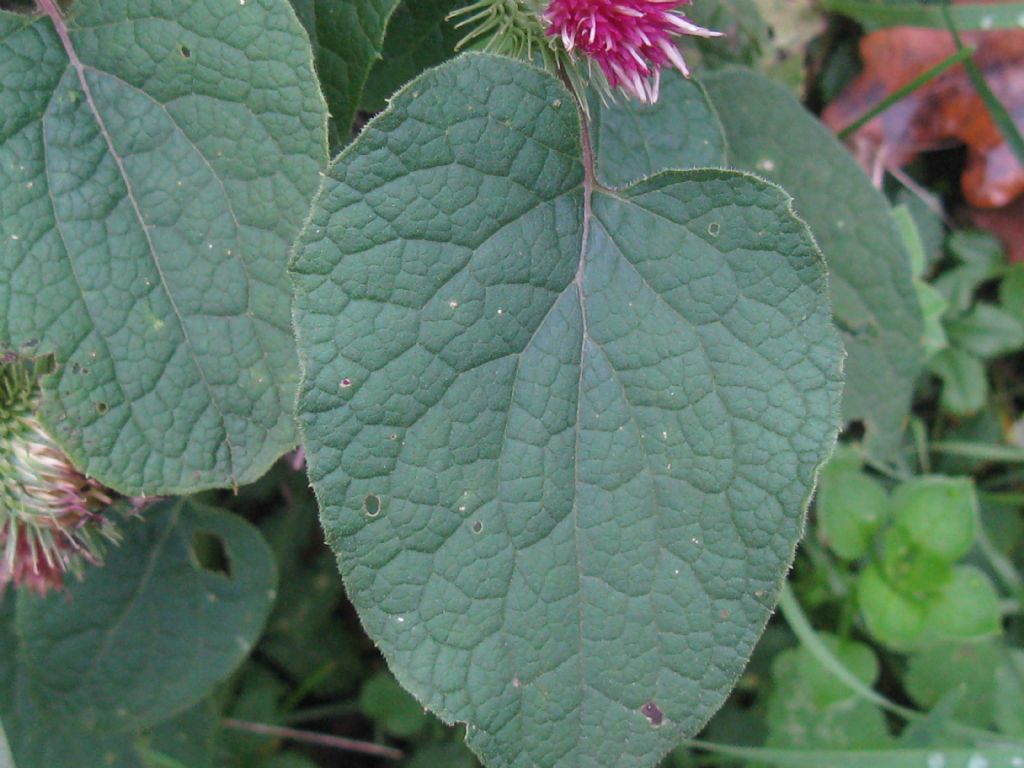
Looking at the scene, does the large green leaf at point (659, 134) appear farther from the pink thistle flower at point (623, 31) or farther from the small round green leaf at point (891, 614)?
the small round green leaf at point (891, 614)

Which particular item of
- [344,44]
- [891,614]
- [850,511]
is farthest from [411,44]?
[891,614]

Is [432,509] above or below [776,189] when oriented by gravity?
below

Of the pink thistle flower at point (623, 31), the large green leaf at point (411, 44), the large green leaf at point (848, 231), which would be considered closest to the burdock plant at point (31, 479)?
the large green leaf at point (411, 44)

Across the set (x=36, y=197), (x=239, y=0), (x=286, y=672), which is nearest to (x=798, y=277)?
(x=239, y=0)

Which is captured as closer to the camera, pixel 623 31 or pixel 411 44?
pixel 623 31

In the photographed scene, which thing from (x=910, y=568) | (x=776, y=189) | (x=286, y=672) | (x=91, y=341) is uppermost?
(x=776, y=189)

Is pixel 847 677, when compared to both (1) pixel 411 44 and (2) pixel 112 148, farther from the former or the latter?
(2) pixel 112 148

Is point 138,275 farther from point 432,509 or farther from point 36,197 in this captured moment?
point 432,509
